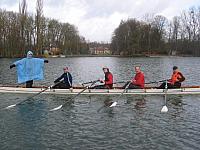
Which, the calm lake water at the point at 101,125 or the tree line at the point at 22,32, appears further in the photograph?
the tree line at the point at 22,32

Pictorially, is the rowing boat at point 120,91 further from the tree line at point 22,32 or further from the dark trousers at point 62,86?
the tree line at point 22,32

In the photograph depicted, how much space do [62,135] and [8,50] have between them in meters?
81.7

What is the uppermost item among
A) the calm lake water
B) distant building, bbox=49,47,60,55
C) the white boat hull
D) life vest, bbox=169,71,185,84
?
distant building, bbox=49,47,60,55

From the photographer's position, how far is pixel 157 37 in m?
111

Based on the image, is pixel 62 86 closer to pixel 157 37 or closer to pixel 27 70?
pixel 27 70

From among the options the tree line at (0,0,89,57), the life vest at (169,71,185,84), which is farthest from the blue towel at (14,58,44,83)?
the tree line at (0,0,89,57)

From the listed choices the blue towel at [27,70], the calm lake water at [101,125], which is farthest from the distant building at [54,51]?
the calm lake water at [101,125]

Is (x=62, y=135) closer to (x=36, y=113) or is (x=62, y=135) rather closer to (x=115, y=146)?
(x=115, y=146)

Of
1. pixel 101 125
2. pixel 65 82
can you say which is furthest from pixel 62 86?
pixel 101 125

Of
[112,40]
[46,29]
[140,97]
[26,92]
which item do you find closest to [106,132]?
[140,97]

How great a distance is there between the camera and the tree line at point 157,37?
352 ft

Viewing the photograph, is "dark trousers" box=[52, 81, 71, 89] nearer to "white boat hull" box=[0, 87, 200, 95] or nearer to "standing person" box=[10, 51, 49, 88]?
"white boat hull" box=[0, 87, 200, 95]

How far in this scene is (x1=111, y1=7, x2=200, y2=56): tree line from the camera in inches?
4225

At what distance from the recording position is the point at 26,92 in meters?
19.8
